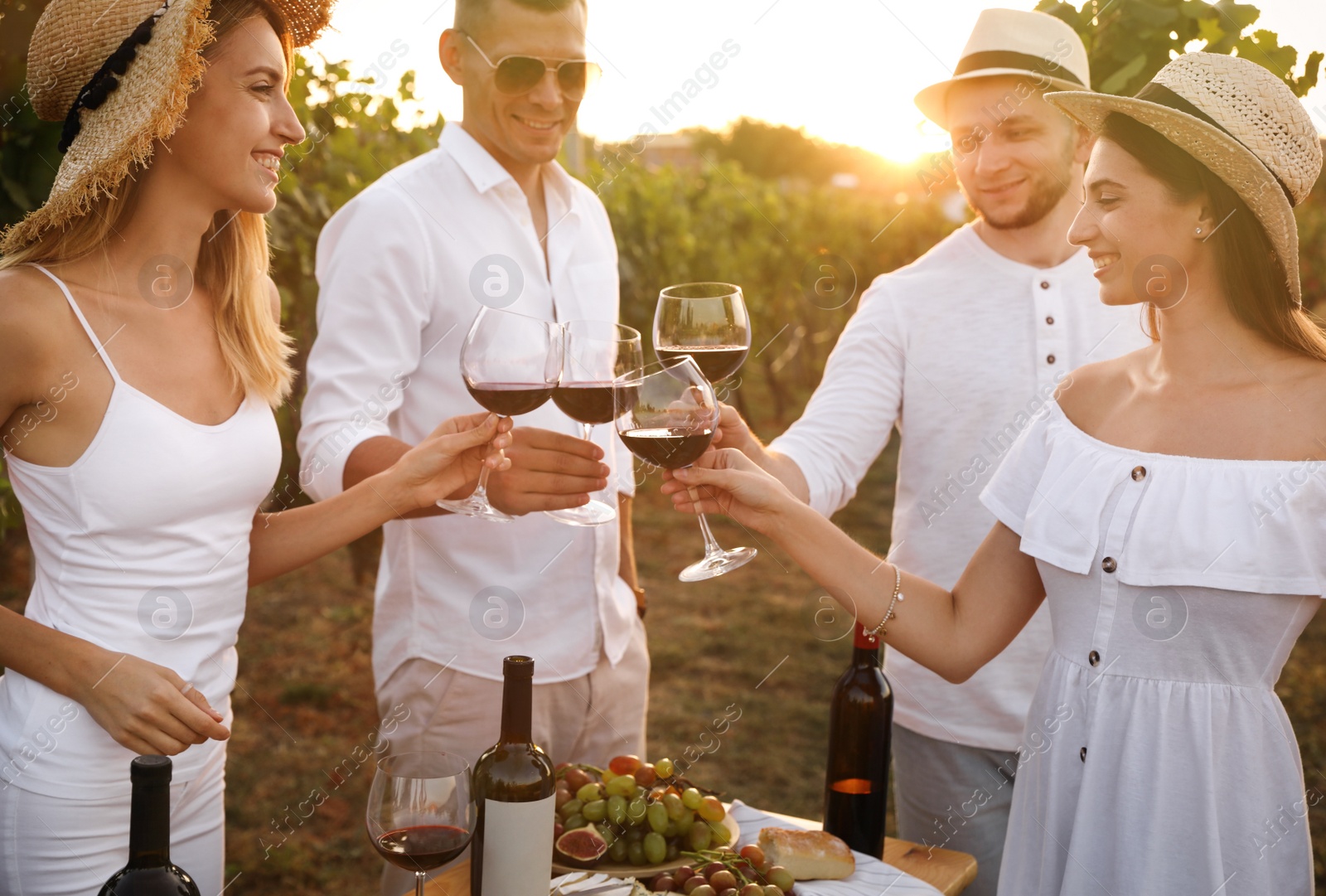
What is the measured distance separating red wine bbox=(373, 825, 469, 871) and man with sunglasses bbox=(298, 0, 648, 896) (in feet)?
3.56

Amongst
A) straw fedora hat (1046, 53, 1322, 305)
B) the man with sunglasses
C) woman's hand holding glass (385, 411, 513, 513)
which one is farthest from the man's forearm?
straw fedora hat (1046, 53, 1322, 305)

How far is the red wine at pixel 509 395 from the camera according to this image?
2010 millimetres

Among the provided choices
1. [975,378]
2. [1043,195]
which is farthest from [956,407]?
[1043,195]

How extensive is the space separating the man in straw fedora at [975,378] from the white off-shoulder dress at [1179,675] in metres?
0.65

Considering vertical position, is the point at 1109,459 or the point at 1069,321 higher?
the point at 1069,321

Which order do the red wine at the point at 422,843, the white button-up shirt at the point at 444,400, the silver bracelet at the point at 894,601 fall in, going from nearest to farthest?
1. the red wine at the point at 422,843
2. the silver bracelet at the point at 894,601
3. the white button-up shirt at the point at 444,400

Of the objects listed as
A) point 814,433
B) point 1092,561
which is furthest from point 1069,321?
point 1092,561

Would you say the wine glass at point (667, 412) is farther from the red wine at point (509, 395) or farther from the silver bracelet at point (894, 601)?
the silver bracelet at point (894, 601)

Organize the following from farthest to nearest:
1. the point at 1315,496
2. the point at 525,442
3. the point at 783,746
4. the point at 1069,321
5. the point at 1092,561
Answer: the point at 783,746, the point at 1069,321, the point at 525,442, the point at 1092,561, the point at 1315,496

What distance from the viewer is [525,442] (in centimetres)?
218

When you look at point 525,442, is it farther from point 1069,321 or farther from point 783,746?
point 783,746

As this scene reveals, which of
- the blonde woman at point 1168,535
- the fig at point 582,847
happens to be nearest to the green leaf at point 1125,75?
the blonde woman at point 1168,535

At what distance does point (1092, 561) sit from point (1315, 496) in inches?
14.4

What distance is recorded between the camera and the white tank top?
1.83 m
